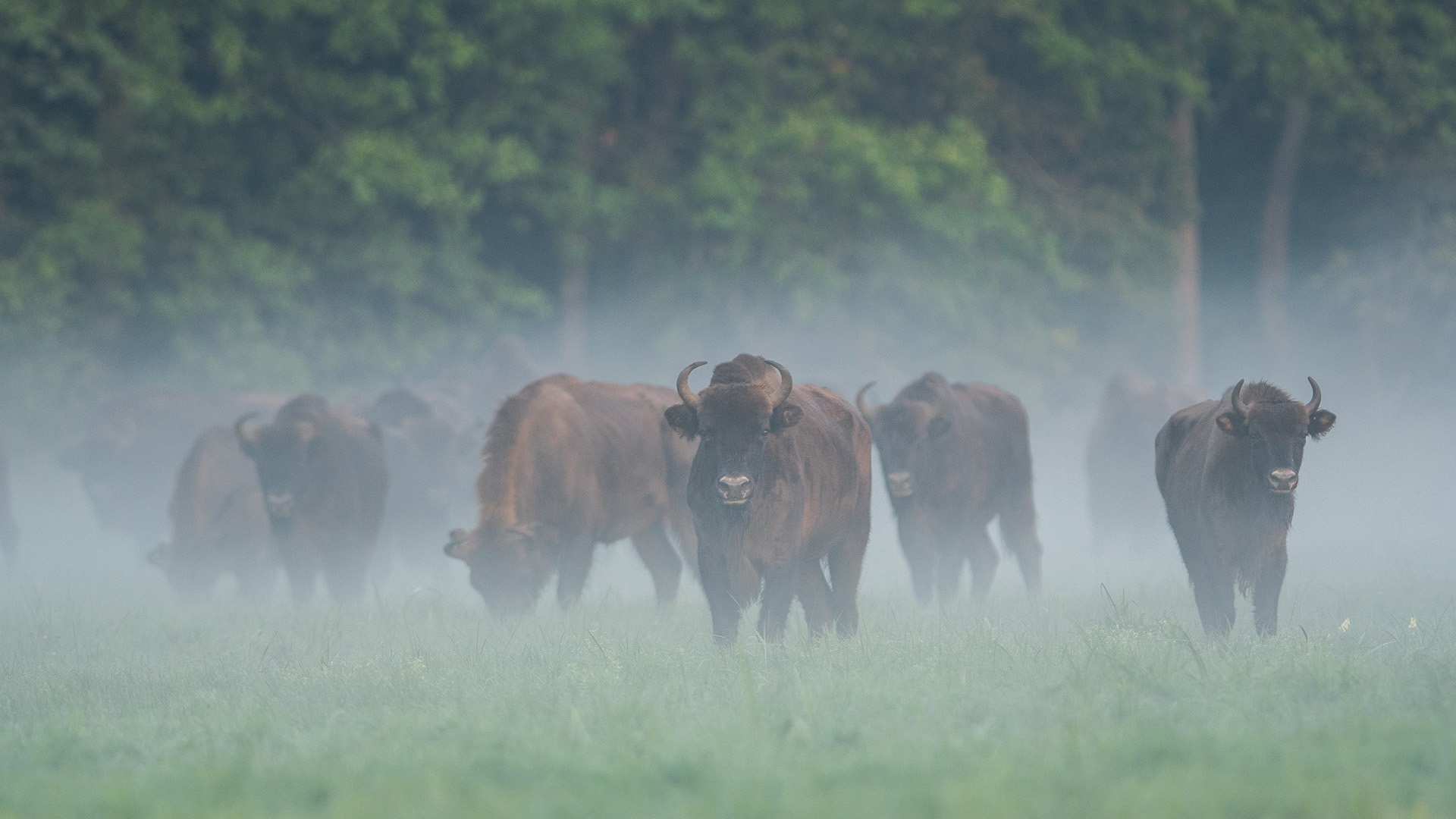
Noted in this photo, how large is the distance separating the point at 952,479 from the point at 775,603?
469 centimetres

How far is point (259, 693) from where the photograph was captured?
28.3 feet

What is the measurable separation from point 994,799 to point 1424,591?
9599 millimetres

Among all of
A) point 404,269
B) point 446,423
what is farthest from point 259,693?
point 404,269

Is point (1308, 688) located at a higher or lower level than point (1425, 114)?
lower

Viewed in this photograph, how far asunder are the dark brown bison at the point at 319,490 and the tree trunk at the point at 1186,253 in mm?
19721

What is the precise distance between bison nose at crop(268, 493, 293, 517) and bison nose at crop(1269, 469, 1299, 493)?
28.9 ft

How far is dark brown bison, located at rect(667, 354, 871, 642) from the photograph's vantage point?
378 inches

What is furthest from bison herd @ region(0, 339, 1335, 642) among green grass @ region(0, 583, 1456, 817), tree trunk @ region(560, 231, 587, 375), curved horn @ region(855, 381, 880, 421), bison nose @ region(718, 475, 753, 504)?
tree trunk @ region(560, 231, 587, 375)

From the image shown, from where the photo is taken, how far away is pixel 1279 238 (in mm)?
33969

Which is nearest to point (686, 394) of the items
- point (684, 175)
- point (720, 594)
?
point (720, 594)

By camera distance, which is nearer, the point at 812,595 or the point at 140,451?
the point at 812,595

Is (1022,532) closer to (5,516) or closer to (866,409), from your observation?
(866,409)

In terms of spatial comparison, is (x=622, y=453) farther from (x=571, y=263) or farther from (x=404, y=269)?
(x=571, y=263)

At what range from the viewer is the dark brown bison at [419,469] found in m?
19.3
